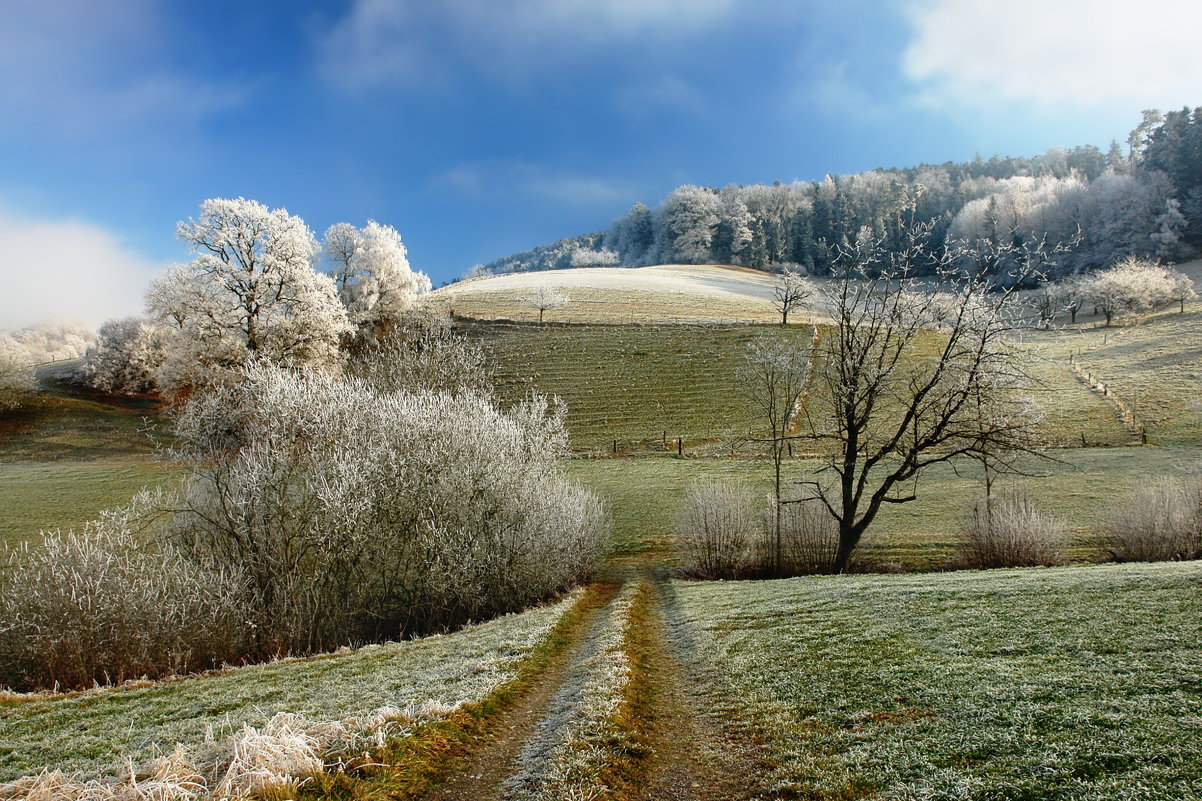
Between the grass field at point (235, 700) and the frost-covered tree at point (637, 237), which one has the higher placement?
the frost-covered tree at point (637, 237)

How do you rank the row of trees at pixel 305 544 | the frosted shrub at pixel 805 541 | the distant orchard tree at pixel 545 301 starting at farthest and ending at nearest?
the distant orchard tree at pixel 545 301
the frosted shrub at pixel 805 541
the row of trees at pixel 305 544

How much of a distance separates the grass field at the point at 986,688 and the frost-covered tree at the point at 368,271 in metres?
60.3

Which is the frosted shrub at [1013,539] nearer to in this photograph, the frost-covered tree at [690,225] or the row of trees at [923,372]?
the row of trees at [923,372]

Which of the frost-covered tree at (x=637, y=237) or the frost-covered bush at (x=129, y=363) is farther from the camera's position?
the frost-covered tree at (x=637, y=237)

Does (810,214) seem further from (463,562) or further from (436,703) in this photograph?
(436,703)

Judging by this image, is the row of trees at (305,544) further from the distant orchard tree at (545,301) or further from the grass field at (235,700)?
the distant orchard tree at (545,301)

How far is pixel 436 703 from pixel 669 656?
6063 mm

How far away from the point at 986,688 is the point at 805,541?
18.9 meters

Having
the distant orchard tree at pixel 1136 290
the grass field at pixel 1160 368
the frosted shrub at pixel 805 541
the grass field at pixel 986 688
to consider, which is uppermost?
the distant orchard tree at pixel 1136 290

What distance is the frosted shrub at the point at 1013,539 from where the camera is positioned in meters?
22.7

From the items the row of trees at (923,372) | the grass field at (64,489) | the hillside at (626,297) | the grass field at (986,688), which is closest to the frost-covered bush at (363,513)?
the row of trees at (923,372)

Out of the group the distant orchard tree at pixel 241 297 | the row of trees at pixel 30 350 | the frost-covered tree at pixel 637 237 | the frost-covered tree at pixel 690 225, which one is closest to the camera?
the distant orchard tree at pixel 241 297

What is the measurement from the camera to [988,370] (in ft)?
71.7

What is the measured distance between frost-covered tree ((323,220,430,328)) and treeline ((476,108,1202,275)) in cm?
6972
